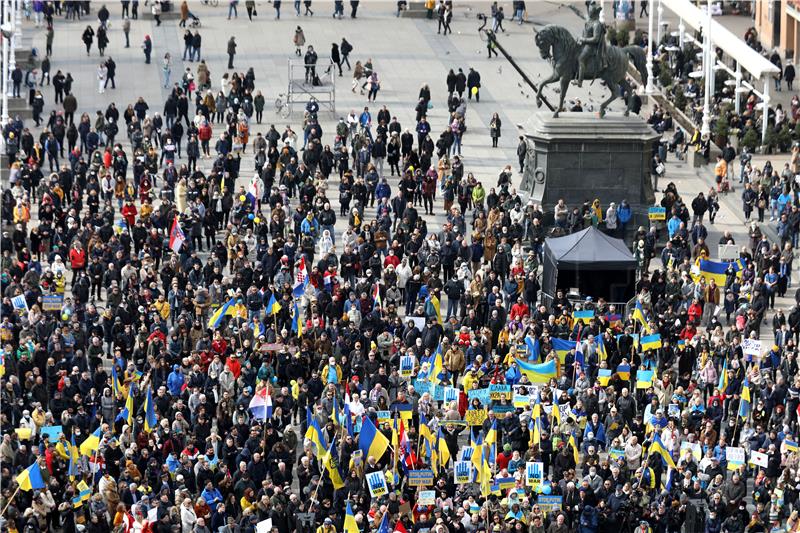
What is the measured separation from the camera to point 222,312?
56.3 meters

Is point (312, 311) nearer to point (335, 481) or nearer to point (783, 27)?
point (335, 481)

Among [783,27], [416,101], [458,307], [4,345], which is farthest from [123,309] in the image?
[783,27]

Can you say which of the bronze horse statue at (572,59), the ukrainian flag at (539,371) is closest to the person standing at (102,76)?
the bronze horse statue at (572,59)

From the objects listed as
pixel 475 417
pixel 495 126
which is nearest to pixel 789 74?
pixel 495 126

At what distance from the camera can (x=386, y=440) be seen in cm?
4916

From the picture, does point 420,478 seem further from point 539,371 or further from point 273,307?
point 273,307

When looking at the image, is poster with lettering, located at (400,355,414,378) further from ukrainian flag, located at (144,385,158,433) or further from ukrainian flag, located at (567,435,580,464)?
ukrainian flag, located at (144,385,158,433)

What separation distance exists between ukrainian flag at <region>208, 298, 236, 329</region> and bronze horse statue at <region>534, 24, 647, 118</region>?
13.5 metres

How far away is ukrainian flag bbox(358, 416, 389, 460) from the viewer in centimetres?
4900

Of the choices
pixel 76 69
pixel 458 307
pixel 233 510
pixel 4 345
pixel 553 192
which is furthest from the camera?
pixel 76 69

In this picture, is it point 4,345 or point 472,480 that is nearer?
point 472,480

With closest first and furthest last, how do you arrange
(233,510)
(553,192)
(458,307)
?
(233,510)
(458,307)
(553,192)

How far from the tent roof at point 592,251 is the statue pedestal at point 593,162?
6.85 m

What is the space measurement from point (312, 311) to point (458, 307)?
5134mm
